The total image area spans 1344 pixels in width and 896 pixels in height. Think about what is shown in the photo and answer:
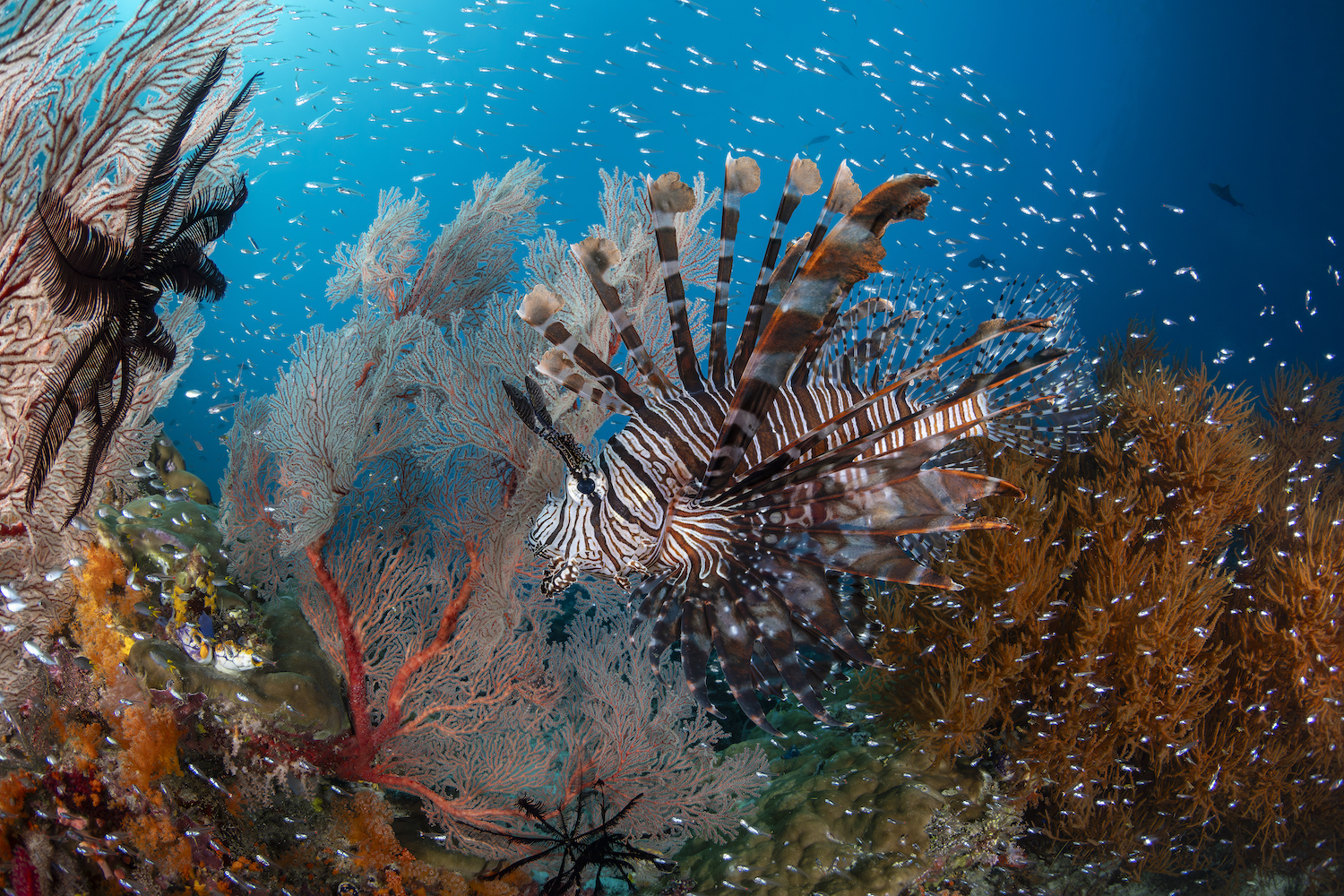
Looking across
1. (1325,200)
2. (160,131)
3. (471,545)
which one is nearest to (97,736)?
(471,545)

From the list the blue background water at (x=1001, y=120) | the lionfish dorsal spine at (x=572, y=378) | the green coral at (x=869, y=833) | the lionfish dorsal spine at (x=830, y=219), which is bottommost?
the green coral at (x=869, y=833)

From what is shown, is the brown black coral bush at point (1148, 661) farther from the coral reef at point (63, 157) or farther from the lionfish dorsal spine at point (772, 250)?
the coral reef at point (63, 157)

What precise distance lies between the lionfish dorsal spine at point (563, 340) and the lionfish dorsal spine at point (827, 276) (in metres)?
0.52

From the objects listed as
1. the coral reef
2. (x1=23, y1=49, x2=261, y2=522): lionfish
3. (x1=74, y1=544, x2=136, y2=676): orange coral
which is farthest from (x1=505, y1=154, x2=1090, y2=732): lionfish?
(x1=74, y1=544, x2=136, y2=676): orange coral

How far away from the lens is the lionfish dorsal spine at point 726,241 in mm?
1775

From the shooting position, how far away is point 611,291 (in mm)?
1858

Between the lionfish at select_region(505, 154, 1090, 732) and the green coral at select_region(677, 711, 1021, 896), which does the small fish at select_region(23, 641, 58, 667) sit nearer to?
the lionfish at select_region(505, 154, 1090, 732)

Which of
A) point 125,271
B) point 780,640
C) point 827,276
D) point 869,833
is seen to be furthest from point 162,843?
point 827,276

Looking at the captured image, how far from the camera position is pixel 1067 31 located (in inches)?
1095

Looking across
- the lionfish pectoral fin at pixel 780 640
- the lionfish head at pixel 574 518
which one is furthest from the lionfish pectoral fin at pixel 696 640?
the lionfish head at pixel 574 518

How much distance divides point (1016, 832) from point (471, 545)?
376 centimetres

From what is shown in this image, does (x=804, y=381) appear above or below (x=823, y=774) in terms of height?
above

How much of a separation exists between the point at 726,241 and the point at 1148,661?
3.64 m

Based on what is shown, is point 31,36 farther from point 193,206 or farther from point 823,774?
point 823,774
